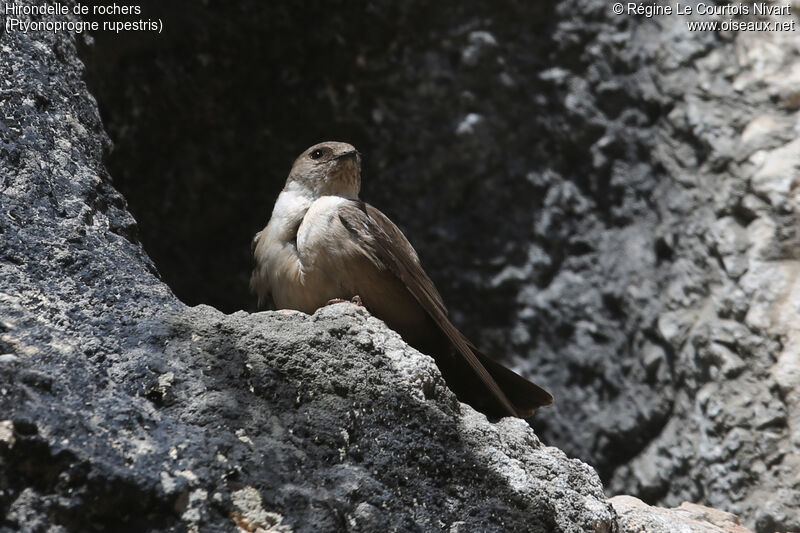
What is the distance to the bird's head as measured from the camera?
A: 4.13 metres

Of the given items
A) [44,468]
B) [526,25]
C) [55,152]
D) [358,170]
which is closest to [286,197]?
[358,170]

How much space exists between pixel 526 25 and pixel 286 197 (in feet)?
5.67

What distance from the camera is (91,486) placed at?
2021 mm

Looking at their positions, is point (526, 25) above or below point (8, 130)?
above

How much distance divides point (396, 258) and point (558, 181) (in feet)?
5.05

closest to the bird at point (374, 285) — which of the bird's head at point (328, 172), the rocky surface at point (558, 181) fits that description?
the bird's head at point (328, 172)

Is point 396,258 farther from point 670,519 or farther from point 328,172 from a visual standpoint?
point 670,519

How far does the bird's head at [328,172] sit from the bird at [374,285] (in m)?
0.35

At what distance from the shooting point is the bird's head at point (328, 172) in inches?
163

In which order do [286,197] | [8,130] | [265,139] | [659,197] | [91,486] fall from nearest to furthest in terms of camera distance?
1. [91,486]
2. [8,130]
3. [286,197]
4. [659,197]
5. [265,139]

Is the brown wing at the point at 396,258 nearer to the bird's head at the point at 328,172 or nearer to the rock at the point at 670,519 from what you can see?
the bird's head at the point at 328,172

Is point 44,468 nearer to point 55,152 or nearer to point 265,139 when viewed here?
point 55,152

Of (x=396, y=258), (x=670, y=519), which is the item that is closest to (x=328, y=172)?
(x=396, y=258)

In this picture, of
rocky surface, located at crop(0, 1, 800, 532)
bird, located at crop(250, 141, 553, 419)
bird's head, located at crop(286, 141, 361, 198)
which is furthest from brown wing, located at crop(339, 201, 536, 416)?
rocky surface, located at crop(0, 1, 800, 532)
